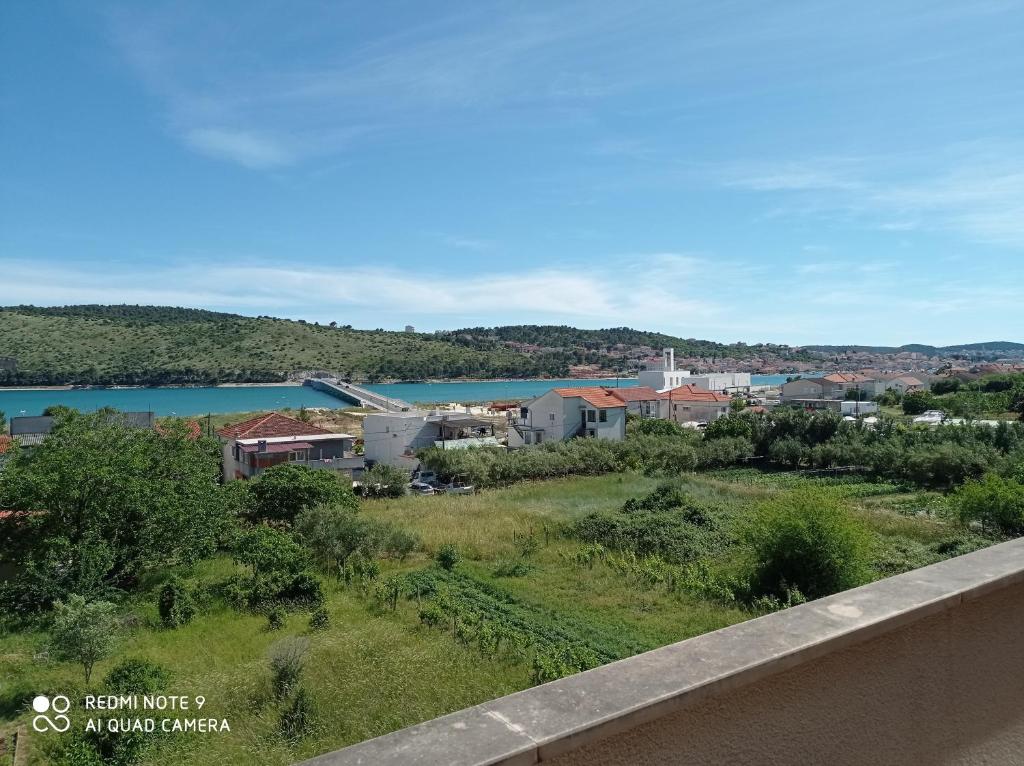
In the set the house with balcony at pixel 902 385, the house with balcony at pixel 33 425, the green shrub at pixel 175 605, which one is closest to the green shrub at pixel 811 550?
the green shrub at pixel 175 605

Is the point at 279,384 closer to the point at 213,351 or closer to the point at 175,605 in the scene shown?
the point at 213,351

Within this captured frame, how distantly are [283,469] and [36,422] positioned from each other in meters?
24.0

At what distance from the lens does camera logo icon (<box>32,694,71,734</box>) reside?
29.2 ft

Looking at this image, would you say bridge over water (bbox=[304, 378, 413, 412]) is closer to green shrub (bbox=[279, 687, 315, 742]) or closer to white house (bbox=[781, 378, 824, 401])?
white house (bbox=[781, 378, 824, 401])

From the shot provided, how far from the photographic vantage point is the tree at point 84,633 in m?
9.52

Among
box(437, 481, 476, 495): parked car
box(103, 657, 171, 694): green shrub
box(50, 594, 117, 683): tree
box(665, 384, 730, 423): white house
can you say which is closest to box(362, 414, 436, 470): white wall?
box(437, 481, 476, 495): parked car

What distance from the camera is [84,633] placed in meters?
9.53

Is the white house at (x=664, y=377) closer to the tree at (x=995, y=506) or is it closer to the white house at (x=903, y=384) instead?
the white house at (x=903, y=384)

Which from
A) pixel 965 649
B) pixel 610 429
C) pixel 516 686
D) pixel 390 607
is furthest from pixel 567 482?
pixel 965 649

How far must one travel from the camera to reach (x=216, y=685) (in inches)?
395

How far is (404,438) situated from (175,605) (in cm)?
2458

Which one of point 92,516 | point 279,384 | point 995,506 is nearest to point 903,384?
point 995,506

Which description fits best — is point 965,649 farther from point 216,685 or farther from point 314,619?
point 314,619

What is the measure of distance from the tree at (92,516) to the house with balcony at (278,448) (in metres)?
12.2
